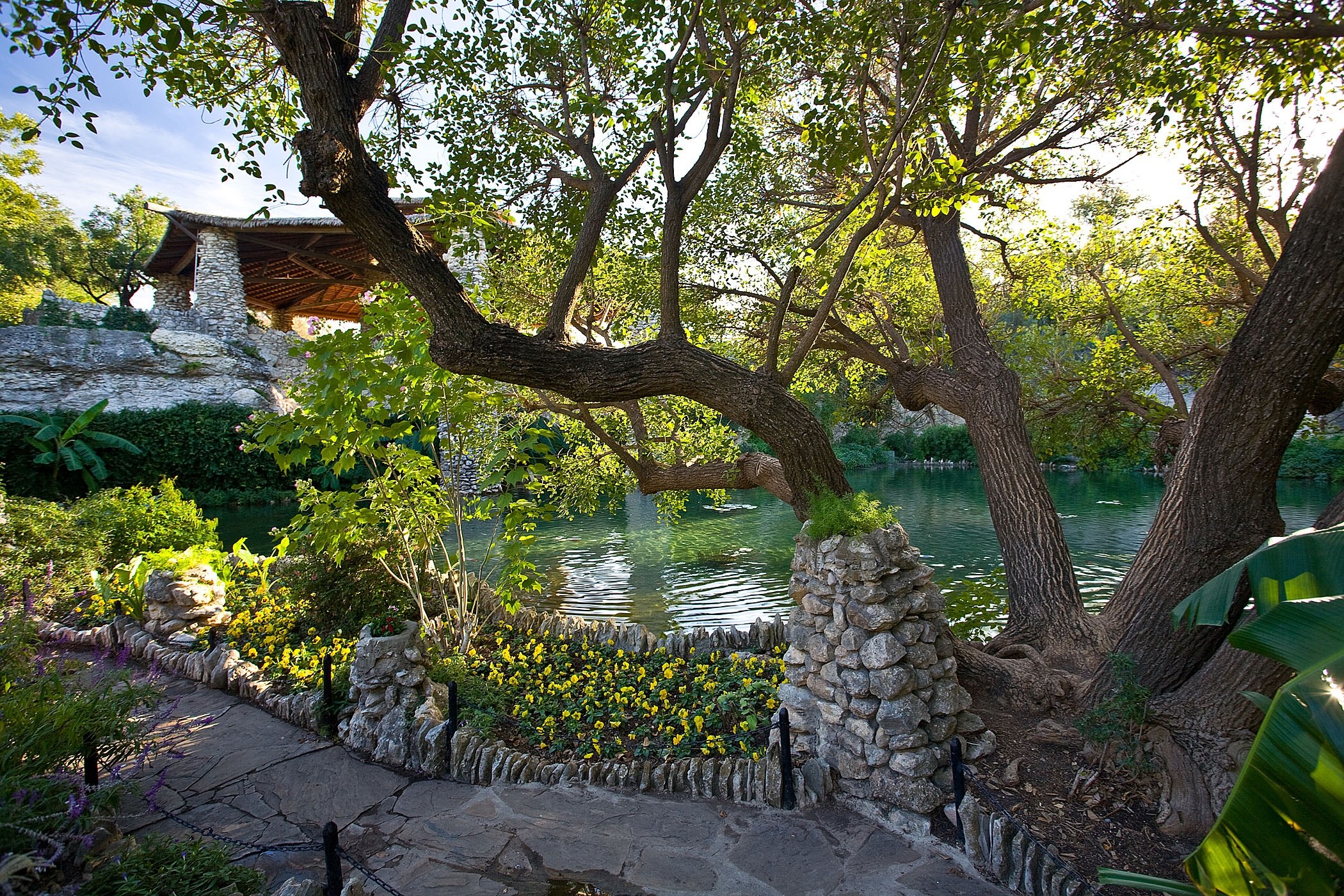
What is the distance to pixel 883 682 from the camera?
12.3ft

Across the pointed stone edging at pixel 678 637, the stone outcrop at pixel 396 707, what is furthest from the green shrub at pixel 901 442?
the stone outcrop at pixel 396 707

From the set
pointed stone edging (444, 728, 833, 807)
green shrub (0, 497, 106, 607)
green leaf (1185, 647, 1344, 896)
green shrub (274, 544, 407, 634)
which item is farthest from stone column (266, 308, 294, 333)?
green leaf (1185, 647, 1344, 896)

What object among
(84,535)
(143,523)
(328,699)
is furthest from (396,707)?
(143,523)

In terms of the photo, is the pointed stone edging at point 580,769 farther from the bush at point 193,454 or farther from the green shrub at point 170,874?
the bush at point 193,454

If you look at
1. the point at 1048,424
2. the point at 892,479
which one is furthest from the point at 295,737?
the point at 892,479

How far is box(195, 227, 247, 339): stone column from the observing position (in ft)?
65.5

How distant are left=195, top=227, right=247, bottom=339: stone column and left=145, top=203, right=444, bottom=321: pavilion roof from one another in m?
0.36

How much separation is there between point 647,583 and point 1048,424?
680cm

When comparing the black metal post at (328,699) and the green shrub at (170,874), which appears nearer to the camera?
the green shrub at (170,874)

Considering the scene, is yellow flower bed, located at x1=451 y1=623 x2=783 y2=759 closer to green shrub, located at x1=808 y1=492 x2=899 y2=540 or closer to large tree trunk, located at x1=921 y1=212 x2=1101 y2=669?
green shrub, located at x1=808 y1=492 x2=899 y2=540

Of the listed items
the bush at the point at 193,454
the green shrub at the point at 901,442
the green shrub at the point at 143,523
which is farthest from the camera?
the green shrub at the point at 901,442

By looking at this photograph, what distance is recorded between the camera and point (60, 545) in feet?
25.6

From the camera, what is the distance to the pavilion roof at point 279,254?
18859 mm

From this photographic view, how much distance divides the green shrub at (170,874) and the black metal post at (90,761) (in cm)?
92
